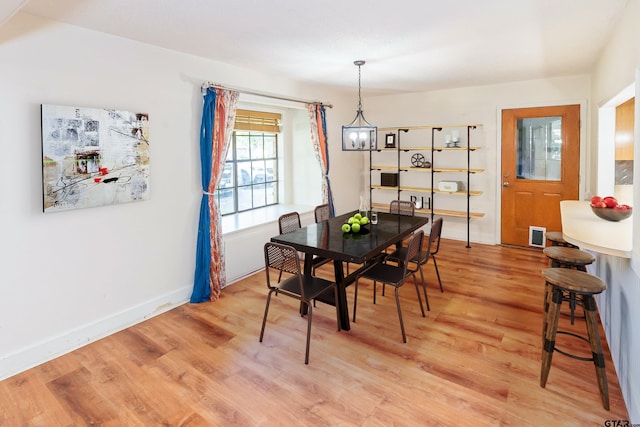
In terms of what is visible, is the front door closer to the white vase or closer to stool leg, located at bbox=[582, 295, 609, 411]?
the white vase

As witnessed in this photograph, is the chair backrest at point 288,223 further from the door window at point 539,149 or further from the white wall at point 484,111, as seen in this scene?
the door window at point 539,149

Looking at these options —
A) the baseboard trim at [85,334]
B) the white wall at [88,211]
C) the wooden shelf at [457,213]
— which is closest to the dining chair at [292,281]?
the baseboard trim at [85,334]

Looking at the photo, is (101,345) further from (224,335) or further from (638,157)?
(638,157)

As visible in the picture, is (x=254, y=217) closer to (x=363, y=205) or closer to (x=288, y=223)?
(x=288, y=223)

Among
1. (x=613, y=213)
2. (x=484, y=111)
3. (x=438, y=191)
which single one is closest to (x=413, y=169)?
(x=438, y=191)

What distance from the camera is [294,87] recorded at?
195 inches

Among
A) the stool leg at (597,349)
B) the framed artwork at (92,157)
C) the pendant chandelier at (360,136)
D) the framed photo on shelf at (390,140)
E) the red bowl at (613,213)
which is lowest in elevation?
the stool leg at (597,349)

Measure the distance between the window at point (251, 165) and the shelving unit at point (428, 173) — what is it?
71.0 inches

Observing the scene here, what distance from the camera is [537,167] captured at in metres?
5.30

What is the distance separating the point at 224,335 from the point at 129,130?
1.90 meters

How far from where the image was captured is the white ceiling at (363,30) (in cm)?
244

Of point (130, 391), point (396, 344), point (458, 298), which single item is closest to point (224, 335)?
point (130, 391)

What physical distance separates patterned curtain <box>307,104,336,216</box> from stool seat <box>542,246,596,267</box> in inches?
124

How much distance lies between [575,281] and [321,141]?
3805mm
